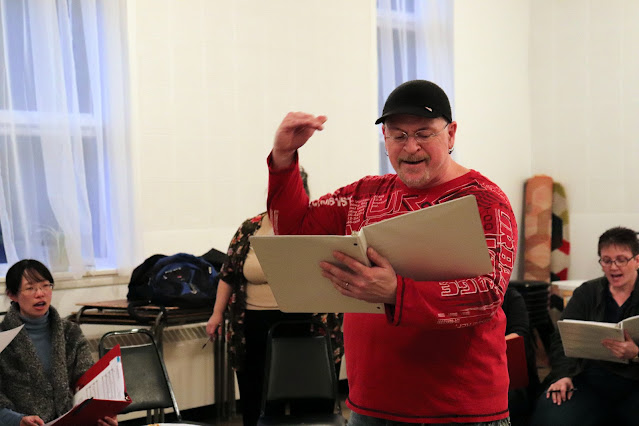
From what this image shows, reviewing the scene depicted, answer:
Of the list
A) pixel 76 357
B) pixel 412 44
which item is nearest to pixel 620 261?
pixel 76 357

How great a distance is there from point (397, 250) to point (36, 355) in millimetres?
2096

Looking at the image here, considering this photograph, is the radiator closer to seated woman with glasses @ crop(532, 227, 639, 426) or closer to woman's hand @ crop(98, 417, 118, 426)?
woman's hand @ crop(98, 417, 118, 426)

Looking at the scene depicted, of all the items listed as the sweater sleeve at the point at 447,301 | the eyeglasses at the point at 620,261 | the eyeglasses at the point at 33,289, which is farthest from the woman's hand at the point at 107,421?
the eyeglasses at the point at 620,261

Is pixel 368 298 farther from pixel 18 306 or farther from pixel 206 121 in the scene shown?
pixel 206 121

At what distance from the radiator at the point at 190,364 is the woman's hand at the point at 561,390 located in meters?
1.96

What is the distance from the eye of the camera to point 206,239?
4.77 m

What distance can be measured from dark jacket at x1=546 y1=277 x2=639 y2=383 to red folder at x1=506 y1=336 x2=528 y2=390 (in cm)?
14

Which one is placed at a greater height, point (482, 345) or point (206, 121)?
point (206, 121)

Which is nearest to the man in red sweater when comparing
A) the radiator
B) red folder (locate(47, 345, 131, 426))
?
red folder (locate(47, 345, 131, 426))

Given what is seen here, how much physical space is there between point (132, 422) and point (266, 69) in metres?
2.31

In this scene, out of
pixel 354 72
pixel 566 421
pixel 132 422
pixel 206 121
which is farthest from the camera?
pixel 354 72

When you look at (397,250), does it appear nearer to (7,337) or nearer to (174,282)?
(7,337)

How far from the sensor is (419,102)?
153 centimetres

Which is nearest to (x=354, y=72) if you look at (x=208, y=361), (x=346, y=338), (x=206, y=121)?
(x=206, y=121)
